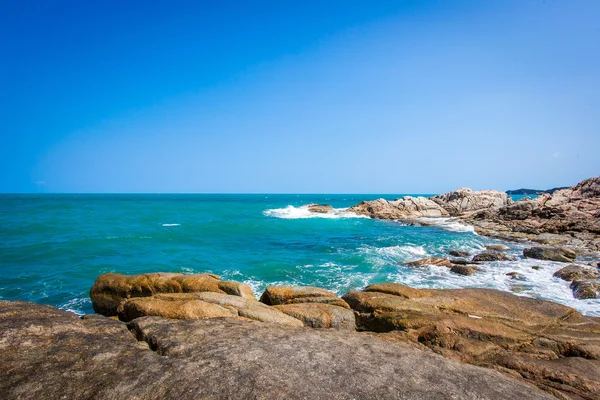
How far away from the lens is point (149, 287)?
43.2 feet

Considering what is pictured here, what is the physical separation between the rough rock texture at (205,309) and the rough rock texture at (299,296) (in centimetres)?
195

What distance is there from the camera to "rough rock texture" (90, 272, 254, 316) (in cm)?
1215

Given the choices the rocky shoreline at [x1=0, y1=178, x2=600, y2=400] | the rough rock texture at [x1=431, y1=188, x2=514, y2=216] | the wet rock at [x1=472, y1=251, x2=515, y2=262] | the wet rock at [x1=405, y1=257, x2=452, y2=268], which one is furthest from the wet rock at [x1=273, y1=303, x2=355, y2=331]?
the rough rock texture at [x1=431, y1=188, x2=514, y2=216]

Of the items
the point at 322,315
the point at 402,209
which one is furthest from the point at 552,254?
the point at 402,209

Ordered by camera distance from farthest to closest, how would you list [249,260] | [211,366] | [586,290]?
[249,260], [586,290], [211,366]

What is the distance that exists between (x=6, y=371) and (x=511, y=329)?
1208 cm

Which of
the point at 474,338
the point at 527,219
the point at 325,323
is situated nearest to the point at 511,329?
the point at 474,338

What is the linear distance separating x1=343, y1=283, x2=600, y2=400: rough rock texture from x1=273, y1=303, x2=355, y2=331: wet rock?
2.78 ft

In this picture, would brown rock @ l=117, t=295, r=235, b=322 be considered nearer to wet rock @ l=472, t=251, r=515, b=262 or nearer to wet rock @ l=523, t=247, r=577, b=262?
wet rock @ l=472, t=251, r=515, b=262

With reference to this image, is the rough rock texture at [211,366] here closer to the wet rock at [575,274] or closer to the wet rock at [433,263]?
the wet rock at [433,263]

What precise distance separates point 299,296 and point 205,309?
Answer: 166 inches

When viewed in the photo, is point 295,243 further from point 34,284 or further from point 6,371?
point 6,371

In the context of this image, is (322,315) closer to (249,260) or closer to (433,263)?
(249,260)

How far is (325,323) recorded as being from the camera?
9.46m
